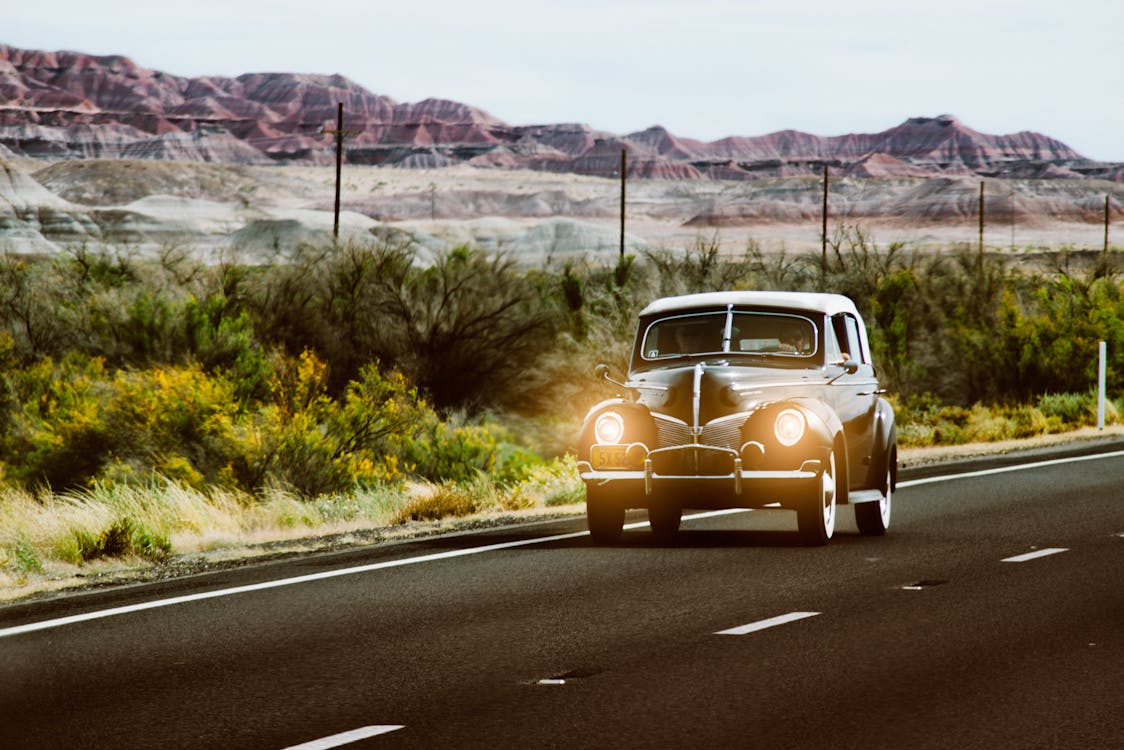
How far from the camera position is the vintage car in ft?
→ 39.7

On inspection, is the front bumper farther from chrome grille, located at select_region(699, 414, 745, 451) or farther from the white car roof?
the white car roof

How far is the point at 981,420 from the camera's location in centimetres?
3162

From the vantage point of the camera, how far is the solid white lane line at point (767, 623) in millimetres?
8906

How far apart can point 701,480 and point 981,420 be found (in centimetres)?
2081

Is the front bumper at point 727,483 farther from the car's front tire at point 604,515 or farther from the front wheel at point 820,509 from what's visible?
the car's front tire at point 604,515

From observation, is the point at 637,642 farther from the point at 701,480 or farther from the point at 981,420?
the point at 981,420

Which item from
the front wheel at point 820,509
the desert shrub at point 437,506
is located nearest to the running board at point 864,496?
the front wheel at point 820,509

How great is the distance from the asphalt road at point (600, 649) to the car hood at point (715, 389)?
3.73 feet

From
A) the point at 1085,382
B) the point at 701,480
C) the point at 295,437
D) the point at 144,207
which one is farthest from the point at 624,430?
the point at 144,207

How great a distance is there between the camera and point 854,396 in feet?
43.9

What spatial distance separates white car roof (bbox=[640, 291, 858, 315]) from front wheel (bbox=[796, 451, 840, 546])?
1.37 m

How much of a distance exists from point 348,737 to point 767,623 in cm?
339

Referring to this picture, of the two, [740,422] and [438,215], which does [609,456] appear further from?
[438,215]

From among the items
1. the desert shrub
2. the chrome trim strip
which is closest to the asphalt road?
the chrome trim strip
